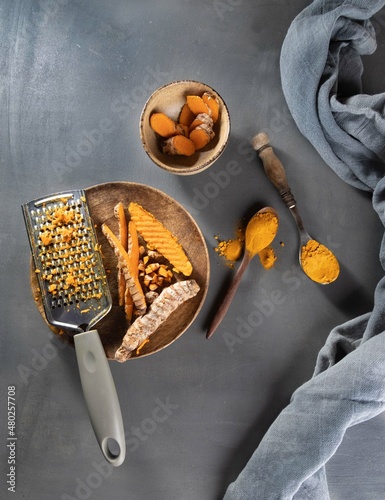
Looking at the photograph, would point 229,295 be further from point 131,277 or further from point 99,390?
point 99,390

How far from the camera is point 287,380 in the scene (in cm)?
119

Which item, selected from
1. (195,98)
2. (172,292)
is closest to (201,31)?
(195,98)

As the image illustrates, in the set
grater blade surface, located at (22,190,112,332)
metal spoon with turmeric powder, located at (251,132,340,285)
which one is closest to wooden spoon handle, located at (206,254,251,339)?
metal spoon with turmeric powder, located at (251,132,340,285)

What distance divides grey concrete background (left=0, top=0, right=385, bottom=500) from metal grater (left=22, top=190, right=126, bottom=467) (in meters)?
0.13

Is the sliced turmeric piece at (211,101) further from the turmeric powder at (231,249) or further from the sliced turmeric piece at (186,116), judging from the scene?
the turmeric powder at (231,249)

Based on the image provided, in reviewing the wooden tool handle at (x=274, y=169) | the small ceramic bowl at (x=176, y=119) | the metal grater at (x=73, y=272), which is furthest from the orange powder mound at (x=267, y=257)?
the metal grater at (x=73, y=272)

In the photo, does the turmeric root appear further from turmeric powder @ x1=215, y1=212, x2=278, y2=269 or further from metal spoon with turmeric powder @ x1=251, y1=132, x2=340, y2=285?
metal spoon with turmeric powder @ x1=251, y1=132, x2=340, y2=285

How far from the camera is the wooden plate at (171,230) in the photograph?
3.69 feet

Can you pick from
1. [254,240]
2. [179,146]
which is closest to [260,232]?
[254,240]

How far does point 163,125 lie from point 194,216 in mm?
206

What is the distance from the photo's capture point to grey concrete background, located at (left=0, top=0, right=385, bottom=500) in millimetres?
1178

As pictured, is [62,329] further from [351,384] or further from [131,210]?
[351,384]

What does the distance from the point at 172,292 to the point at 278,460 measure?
40cm

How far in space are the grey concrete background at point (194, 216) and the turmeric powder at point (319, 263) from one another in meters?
0.03
